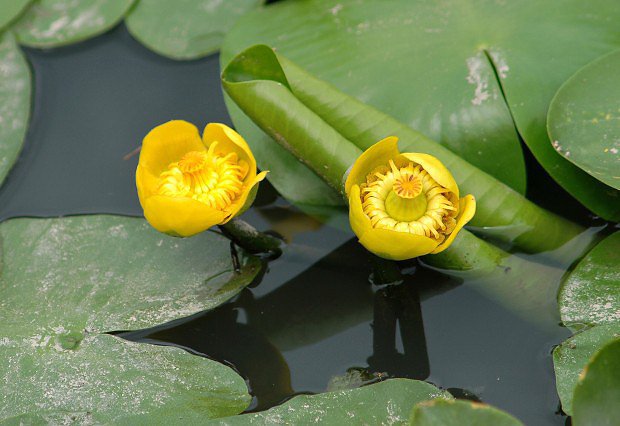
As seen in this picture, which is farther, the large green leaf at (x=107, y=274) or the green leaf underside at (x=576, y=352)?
the large green leaf at (x=107, y=274)

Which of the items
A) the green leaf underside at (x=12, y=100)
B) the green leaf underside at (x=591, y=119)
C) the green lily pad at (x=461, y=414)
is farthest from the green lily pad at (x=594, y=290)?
the green leaf underside at (x=12, y=100)

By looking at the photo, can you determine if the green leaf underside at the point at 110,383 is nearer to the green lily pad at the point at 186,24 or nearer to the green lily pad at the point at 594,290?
the green lily pad at the point at 594,290

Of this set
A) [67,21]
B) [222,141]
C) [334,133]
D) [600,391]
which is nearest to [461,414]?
[600,391]

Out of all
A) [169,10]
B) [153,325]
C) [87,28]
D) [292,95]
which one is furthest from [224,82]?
[87,28]

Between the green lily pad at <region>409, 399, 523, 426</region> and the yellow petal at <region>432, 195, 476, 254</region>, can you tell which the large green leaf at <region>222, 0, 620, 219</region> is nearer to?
the yellow petal at <region>432, 195, 476, 254</region>

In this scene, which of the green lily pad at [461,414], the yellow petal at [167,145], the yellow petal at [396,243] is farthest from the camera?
the yellow petal at [167,145]

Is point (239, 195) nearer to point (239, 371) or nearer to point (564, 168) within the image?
point (239, 371)
